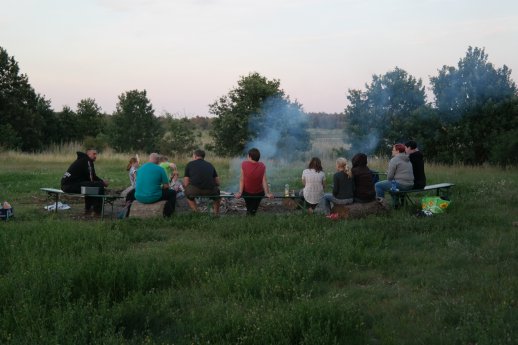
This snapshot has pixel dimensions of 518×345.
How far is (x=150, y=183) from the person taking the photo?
9.61 metres

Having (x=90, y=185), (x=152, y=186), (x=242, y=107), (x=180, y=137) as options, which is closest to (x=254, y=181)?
(x=152, y=186)

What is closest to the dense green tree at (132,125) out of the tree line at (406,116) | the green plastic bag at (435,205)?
the tree line at (406,116)

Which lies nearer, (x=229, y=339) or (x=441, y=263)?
(x=229, y=339)

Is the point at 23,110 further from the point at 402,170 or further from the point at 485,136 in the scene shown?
the point at 402,170

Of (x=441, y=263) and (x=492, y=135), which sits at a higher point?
(x=492, y=135)

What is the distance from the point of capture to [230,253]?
21.6 feet

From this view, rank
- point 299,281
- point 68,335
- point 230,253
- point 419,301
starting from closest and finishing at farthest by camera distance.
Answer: point 68,335 < point 419,301 < point 299,281 < point 230,253

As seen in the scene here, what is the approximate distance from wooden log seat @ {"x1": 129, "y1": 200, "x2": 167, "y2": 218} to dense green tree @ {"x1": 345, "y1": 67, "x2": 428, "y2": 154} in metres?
14.9

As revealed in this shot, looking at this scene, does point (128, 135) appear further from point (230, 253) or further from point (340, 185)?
point (230, 253)

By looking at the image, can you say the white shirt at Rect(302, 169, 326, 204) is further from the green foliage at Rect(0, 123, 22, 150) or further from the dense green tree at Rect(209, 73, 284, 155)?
the green foliage at Rect(0, 123, 22, 150)

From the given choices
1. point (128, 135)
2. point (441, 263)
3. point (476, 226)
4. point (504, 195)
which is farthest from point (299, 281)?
point (128, 135)

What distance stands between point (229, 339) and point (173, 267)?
195cm

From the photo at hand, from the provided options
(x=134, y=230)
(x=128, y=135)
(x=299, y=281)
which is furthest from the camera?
(x=128, y=135)

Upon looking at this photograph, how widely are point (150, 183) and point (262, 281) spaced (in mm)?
4754
